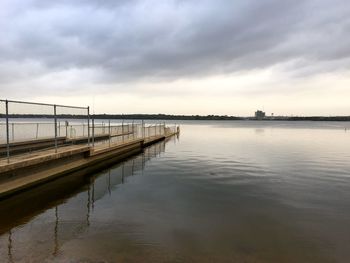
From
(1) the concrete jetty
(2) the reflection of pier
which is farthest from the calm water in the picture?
(1) the concrete jetty

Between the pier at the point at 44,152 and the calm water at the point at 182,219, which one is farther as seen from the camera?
the pier at the point at 44,152

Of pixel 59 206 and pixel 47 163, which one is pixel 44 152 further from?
pixel 59 206

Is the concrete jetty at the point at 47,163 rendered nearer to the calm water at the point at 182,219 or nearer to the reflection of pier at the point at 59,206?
the reflection of pier at the point at 59,206

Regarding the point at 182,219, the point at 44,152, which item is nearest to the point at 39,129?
the point at 44,152

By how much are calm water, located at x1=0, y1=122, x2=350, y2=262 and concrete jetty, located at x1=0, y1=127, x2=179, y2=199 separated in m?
0.51

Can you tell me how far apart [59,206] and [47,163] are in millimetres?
4338

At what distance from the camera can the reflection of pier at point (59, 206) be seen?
28.1 feet

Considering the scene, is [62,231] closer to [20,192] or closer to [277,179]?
[20,192]

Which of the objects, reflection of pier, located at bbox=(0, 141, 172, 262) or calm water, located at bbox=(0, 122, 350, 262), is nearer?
calm water, located at bbox=(0, 122, 350, 262)

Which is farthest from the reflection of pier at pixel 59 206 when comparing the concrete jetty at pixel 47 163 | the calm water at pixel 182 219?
the concrete jetty at pixel 47 163

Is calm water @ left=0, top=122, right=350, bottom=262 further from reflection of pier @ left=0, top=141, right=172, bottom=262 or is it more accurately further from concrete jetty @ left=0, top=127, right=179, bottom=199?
concrete jetty @ left=0, top=127, right=179, bottom=199

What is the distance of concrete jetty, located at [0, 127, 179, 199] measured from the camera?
1234 centimetres

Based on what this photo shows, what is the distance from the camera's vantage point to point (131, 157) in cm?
2575

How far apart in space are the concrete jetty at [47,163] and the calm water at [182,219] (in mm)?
514
